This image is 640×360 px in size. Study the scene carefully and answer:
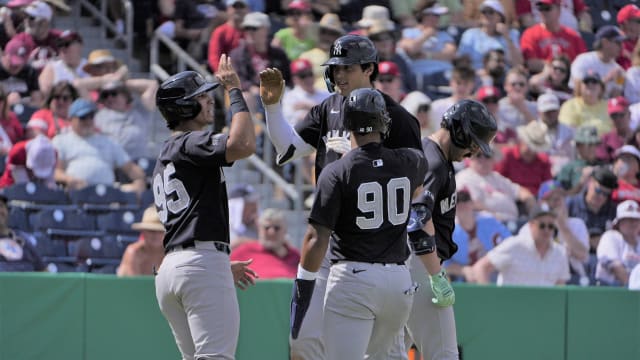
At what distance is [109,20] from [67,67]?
53.7 inches

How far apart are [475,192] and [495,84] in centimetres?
158

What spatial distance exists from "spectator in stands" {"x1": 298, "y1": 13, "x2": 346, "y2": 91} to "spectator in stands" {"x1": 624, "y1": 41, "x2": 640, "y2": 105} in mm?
2780

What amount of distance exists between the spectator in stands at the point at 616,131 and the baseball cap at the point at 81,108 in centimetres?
451

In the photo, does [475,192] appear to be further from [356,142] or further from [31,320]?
[356,142]

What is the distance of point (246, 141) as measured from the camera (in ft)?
16.9

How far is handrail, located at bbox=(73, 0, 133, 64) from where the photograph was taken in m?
11.3

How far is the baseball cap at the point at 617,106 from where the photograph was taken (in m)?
10.8

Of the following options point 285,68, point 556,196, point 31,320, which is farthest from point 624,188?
point 31,320

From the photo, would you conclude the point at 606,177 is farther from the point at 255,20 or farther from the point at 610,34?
the point at 255,20

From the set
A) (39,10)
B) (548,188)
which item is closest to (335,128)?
(548,188)

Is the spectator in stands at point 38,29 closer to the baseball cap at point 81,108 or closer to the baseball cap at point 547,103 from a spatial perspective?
the baseball cap at point 81,108

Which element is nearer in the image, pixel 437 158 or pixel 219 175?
pixel 219 175

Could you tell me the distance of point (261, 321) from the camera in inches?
319

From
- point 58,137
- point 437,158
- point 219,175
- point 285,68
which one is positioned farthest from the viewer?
point 285,68
